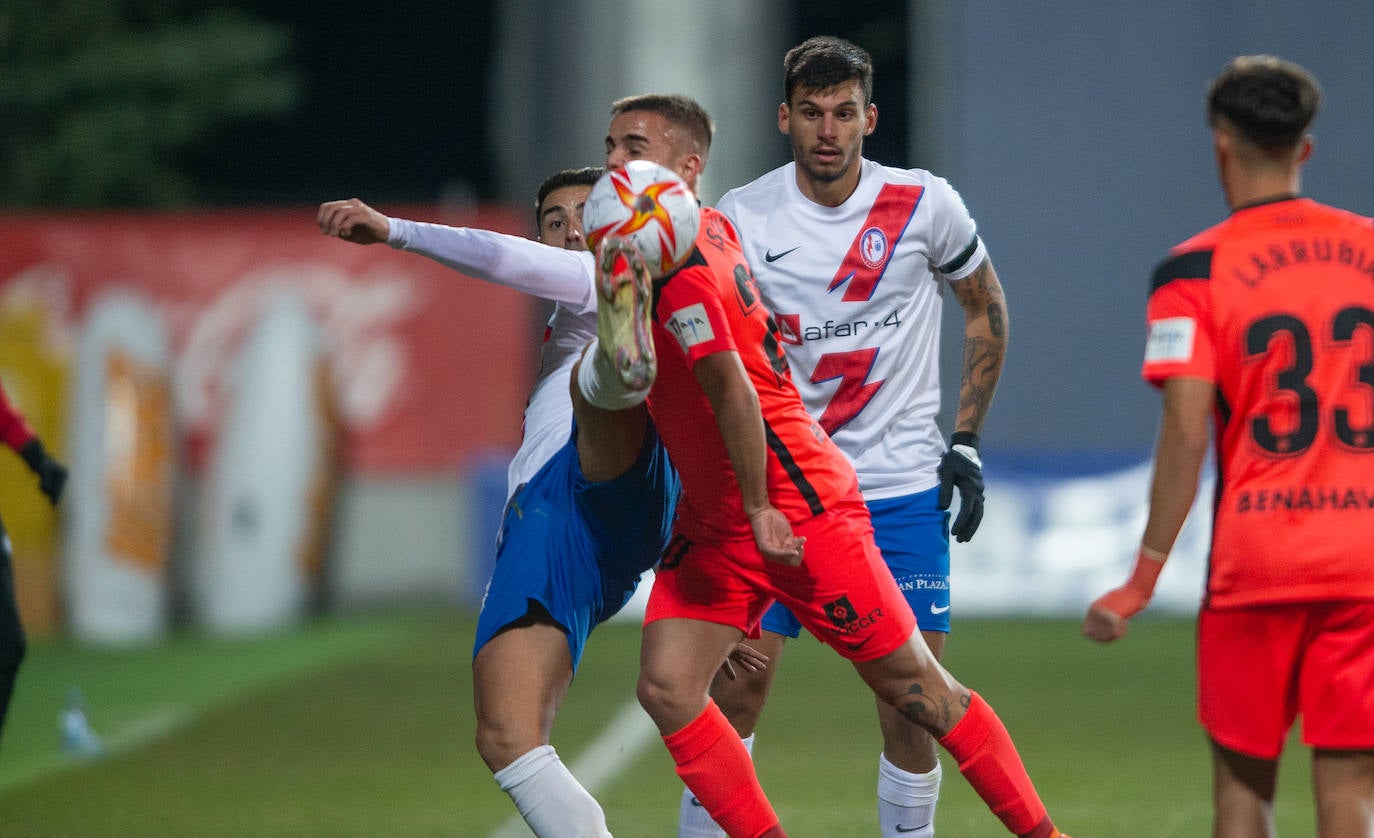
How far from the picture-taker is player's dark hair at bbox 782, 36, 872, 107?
16.1ft

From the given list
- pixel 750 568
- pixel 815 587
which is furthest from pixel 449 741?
pixel 815 587

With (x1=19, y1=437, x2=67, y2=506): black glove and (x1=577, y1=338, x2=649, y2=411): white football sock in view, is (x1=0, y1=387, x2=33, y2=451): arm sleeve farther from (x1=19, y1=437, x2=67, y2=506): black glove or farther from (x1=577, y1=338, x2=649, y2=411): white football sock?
(x1=577, y1=338, x2=649, y2=411): white football sock

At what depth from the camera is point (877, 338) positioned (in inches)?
200

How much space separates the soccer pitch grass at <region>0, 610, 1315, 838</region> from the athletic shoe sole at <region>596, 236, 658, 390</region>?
2957mm

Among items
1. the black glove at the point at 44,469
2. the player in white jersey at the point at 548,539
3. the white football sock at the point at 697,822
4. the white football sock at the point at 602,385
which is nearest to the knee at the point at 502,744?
the player in white jersey at the point at 548,539

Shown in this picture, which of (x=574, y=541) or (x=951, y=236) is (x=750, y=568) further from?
(x=951, y=236)

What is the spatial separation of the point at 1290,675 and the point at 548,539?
1.76 metres

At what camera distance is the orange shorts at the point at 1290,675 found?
141 inches

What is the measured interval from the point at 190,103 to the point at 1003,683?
52.2 ft

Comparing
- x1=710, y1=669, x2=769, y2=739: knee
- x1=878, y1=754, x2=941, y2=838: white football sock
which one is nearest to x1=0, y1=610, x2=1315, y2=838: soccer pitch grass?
x1=878, y1=754, x2=941, y2=838: white football sock

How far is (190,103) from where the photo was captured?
73.8 ft

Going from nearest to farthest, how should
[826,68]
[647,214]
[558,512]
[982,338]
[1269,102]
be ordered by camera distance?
[1269,102] < [647,214] < [558,512] < [826,68] < [982,338]

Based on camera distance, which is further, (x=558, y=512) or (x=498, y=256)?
(x=558, y=512)

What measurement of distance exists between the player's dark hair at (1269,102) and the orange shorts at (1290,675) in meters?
0.95
